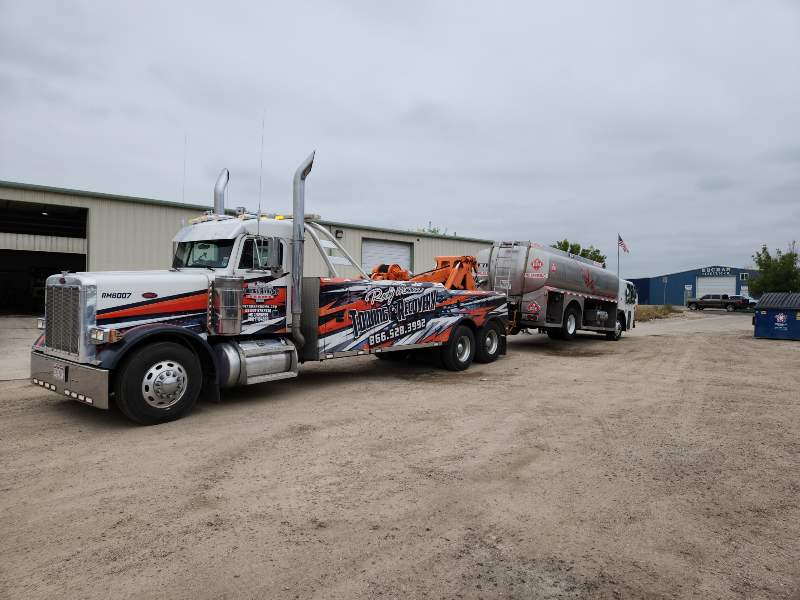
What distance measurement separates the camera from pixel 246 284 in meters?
7.79

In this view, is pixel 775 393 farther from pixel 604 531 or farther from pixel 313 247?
pixel 313 247

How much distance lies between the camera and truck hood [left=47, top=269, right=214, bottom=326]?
21.2 ft

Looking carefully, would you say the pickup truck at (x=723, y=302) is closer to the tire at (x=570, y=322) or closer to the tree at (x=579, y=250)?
the tree at (x=579, y=250)

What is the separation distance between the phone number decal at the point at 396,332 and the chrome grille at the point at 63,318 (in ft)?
15.1

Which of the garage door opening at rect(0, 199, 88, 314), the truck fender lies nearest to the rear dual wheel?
the truck fender

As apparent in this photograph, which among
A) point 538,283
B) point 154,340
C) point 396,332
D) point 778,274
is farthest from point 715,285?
point 154,340

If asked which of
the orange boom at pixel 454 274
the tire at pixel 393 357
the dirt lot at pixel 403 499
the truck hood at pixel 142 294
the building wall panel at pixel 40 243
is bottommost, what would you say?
the dirt lot at pixel 403 499

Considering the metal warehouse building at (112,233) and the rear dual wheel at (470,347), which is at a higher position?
the metal warehouse building at (112,233)

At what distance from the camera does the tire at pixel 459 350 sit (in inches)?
449

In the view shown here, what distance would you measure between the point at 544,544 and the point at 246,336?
5.44 m

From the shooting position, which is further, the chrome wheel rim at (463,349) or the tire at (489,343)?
the tire at (489,343)

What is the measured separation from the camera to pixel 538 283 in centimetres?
1541

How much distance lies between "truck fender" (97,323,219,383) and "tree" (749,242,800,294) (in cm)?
4625

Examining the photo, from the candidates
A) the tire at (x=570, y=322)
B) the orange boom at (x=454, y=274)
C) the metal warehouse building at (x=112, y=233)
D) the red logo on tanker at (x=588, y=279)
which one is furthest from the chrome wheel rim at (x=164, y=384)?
the red logo on tanker at (x=588, y=279)
